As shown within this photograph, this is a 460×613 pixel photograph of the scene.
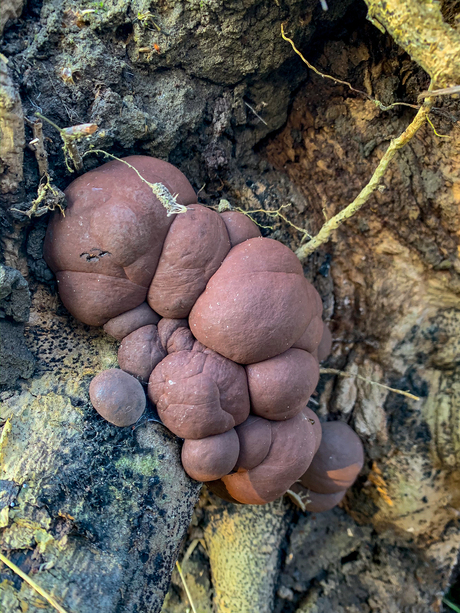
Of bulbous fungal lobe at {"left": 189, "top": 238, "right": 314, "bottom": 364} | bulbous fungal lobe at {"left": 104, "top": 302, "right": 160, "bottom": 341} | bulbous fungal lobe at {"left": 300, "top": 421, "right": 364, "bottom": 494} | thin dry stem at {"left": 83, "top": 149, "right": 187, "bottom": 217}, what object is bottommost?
bulbous fungal lobe at {"left": 300, "top": 421, "right": 364, "bottom": 494}

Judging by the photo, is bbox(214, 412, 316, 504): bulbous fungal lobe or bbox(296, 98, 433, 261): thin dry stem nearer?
bbox(296, 98, 433, 261): thin dry stem

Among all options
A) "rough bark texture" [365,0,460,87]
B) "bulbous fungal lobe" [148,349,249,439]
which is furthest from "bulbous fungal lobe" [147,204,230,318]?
"rough bark texture" [365,0,460,87]

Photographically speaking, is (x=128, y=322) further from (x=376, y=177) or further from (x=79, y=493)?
(x=376, y=177)

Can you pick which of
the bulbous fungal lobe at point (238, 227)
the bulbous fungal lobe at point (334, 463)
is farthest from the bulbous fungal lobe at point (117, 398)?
the bulbous fungal lobe at point (334, 463)

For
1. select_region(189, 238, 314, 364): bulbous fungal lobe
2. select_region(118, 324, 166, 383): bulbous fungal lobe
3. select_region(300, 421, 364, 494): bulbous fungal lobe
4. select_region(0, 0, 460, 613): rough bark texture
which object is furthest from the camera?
select_region(300, 421, 364, 494): bulbous fungal lobe

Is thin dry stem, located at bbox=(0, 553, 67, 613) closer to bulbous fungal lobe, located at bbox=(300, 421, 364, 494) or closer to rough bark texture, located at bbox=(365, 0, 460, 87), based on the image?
bulbous fungal lobe, located at bbox=(300, 421, 364, 494)

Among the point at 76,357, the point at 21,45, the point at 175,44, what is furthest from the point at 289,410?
the point at 21,45
